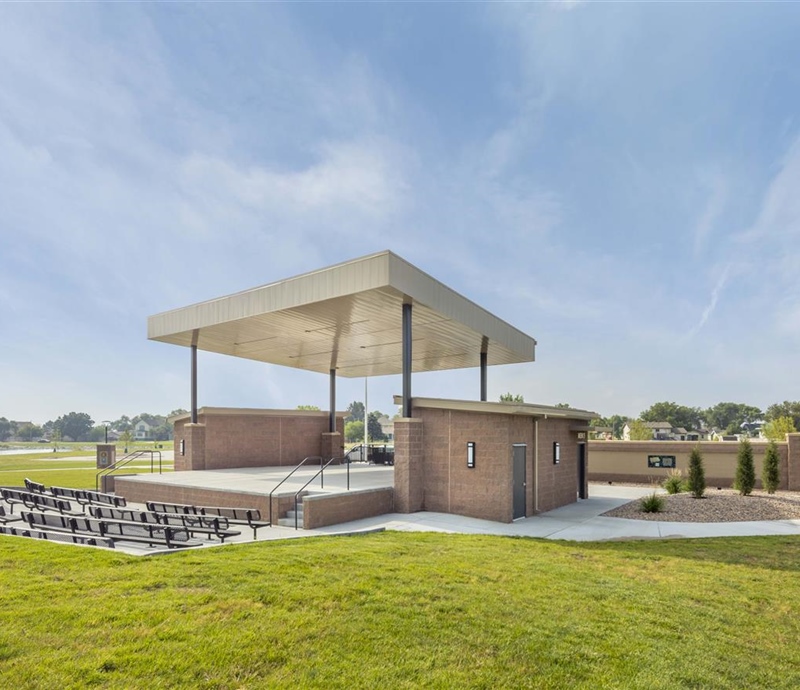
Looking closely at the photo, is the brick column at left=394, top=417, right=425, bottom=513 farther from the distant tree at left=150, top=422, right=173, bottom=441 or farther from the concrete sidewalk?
the distant tree at left=150, top=422, right=173, bottom=441

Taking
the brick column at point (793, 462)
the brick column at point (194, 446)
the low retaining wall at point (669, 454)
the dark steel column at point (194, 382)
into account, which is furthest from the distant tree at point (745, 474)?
the dark steel column at point (194, 382)

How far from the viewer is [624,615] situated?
6.20 m

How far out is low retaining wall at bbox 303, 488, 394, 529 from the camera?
472 inches

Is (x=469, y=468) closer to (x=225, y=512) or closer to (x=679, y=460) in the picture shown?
(x=225, y=512)

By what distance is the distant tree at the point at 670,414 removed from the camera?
12019 cm

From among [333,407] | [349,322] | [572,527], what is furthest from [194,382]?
[572,527]

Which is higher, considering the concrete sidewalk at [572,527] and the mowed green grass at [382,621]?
the mowed green grass at [382,621]

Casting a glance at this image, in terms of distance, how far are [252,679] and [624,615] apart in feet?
14.2

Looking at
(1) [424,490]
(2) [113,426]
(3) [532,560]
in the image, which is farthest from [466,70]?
(2) [113,426]

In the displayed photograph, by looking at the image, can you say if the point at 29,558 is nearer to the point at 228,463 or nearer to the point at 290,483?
the point at 290,483

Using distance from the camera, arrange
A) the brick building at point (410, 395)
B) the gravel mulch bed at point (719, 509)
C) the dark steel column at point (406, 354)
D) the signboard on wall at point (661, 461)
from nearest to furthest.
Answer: the brick building at point (410, 395), the dark steel column at point (406, 354), the gravel mulch bed at point (719, 509), the signboard on wall at point (661, 461)

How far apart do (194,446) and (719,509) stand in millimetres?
18873

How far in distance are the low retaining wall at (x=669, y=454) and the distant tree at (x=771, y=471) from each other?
7.78 ft

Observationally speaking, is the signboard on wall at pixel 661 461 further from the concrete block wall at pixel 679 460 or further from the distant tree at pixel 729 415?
the distant tree at pixel 729 415
